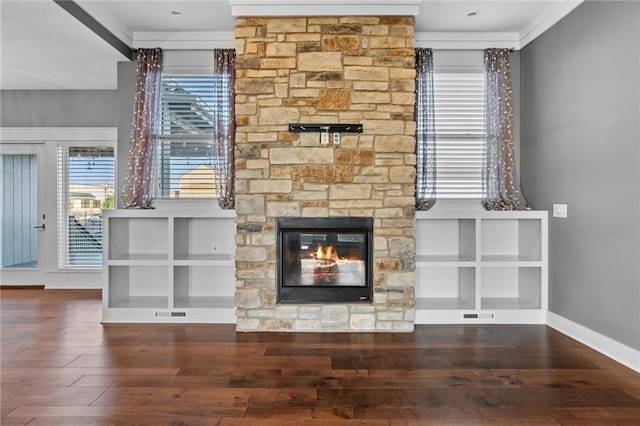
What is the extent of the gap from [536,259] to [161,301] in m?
4.02

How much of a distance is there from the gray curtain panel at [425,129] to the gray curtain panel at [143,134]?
2.90 m

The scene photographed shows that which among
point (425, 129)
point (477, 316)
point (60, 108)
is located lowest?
point (477, 316)

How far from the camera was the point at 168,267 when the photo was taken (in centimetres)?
422

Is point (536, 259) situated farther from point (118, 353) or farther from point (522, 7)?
point (118, 353)

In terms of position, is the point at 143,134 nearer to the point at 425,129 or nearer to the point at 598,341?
the point at 425,129

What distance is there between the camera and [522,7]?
3.95 m

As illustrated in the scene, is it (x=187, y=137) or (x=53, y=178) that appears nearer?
(x=187, y=137)

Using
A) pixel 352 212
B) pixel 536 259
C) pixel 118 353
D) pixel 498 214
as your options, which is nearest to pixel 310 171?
pixel 352 212

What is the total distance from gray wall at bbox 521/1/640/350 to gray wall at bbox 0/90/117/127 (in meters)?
5.57

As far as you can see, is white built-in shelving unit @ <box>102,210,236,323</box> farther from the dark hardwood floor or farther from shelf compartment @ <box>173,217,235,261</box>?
the dark hardwood floor

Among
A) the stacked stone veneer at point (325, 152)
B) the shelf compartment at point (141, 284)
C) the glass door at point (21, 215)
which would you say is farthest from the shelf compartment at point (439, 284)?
the glass door at point (21, 215)

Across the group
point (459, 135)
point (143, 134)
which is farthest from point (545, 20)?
point (143, 134)

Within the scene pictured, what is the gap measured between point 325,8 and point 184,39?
1.72m

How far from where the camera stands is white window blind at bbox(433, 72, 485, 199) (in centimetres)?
464
